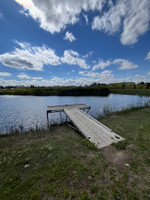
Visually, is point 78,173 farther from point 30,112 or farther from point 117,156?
point 30,112

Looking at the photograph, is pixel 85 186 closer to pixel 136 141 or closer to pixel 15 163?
pixel 15 163

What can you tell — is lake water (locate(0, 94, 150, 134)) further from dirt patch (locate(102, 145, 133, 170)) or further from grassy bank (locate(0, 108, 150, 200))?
dirt patch (locate(102, 145, 133, 170))

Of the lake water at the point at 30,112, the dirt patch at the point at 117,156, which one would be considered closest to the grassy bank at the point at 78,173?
the dirt patch at the point at 117,156

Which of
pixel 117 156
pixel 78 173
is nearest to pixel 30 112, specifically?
pixel 78 173

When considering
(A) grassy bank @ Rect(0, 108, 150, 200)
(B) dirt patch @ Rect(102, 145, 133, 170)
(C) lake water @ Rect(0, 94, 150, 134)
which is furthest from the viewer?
(C) lake water @ Rect(0, 94, 150, 134)

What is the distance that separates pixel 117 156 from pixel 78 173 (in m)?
1.60

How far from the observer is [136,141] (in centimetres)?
406

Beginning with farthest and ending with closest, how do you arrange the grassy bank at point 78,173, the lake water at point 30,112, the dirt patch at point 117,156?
the lake water at point 30,112 → the dirt patch at point 117,156 → the grassy bank at point 78,173

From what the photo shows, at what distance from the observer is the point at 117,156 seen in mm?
3139

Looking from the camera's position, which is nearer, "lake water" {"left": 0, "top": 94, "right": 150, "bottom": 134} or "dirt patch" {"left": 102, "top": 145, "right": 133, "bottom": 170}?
"dirt patch" {"left": 102, "top": 145, "right": 133, "bottom": 170}

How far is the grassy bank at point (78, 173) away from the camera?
2.00 meters

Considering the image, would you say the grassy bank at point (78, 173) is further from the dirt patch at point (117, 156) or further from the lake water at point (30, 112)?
the lake water at point (30, 112)

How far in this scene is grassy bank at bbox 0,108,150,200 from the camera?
200 centimetres

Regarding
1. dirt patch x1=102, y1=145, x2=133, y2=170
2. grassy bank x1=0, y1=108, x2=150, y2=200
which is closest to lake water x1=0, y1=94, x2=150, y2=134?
grassy bank x1=0, y1=108, x2=150, y2=200
